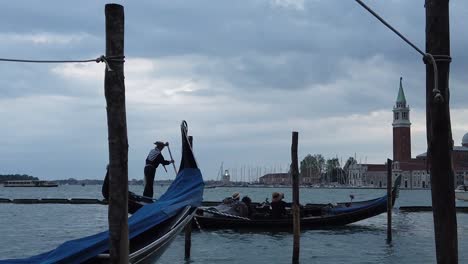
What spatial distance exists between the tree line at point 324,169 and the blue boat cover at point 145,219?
12667cm

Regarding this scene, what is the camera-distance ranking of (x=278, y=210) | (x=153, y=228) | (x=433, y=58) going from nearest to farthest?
(x=433, y=58) < (x=153, y=228) < (x=278, y=210)

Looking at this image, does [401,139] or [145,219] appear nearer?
[145,219]

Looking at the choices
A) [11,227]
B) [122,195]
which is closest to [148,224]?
[122,195]

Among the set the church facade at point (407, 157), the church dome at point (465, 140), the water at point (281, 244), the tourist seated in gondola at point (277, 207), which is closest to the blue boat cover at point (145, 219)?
the water at point (281, 244)

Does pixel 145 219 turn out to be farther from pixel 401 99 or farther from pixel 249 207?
pixel 401 99

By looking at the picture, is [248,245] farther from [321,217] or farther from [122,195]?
[122,195]

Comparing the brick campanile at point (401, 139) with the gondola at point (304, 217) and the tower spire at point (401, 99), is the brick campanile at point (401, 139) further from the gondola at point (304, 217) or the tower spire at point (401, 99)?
the gondola at point (304, 217)

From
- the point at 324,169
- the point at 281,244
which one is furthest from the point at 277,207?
the point at 324,169

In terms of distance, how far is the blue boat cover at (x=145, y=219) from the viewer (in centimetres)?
606

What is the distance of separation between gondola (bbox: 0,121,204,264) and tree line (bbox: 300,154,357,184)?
415 feet

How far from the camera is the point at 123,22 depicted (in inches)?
196

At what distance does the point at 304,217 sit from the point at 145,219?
452 inches

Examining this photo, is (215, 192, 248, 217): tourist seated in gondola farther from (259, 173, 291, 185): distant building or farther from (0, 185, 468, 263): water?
(259, 173, 291, 185): distant building

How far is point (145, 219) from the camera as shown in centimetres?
706
